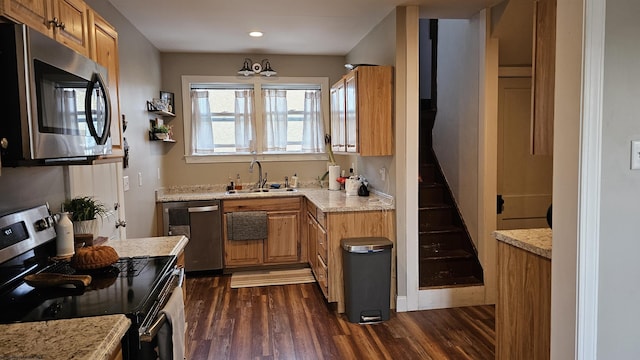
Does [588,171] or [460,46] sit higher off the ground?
[460,46]

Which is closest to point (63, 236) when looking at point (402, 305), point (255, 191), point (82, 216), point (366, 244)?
point (82, 216)

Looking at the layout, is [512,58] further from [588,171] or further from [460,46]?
[588,171]

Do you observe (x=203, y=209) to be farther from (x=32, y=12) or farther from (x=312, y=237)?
(x=32, y=12)

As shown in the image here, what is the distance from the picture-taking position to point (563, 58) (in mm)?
1699

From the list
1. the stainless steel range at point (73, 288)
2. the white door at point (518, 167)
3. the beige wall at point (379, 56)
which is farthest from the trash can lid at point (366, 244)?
the stainless steel range at point (73, 288)

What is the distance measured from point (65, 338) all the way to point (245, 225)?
3471 millimetres

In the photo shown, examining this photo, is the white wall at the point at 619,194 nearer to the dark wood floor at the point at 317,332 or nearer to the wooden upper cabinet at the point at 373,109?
the dark wood floor at the point at 317,332

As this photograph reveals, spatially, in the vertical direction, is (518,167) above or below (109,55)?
below

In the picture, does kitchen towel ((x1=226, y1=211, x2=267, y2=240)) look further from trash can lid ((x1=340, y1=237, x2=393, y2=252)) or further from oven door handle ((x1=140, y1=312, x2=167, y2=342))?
oven door handle ((x1=140, y1=312, x2=167, y2=342))

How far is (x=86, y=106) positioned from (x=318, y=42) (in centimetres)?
325

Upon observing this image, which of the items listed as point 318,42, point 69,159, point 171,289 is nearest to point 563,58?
point 171,289

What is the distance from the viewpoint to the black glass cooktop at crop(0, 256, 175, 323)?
Result: 1.33m

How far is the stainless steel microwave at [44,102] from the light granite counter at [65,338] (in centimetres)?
54

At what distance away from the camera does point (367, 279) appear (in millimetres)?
3309
